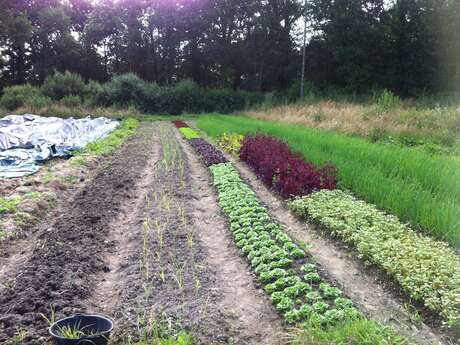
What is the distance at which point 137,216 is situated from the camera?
6430 mm

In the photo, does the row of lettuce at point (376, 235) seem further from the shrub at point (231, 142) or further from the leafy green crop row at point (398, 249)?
the shrub at point (231, 142)

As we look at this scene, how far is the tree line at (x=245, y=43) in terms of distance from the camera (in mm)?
33656

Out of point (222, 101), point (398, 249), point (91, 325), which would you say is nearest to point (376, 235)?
point (398, 249)

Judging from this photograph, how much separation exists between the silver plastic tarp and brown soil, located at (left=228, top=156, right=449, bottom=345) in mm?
7067

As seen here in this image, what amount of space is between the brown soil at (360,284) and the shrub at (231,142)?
6.22 m

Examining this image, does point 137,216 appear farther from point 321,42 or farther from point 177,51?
point 177,51

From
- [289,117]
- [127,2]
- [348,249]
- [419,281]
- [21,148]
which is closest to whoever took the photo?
[419,281]

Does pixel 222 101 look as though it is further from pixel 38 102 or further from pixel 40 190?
pixel 40 190

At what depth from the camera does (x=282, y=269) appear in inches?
165

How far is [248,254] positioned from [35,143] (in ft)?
33.6

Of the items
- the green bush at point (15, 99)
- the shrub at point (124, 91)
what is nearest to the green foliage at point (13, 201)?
the green bush at point (15, 99)

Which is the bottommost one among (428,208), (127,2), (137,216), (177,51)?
(137,216)

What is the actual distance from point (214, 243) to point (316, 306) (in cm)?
215

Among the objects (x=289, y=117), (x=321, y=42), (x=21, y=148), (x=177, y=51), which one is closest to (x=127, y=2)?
(x=177, y=51)
